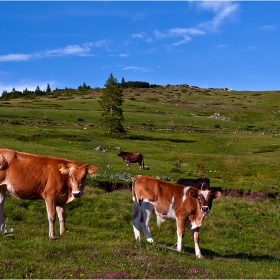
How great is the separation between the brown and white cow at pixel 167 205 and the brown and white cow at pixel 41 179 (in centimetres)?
255

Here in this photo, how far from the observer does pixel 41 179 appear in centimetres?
1212

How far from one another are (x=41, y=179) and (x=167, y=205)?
4.49 meters

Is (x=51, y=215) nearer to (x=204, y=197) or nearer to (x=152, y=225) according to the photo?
(x=204, y=197)

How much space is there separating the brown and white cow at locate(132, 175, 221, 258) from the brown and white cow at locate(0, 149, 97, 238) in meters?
2.55

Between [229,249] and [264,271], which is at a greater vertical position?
[264,271]

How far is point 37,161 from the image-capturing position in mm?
12375

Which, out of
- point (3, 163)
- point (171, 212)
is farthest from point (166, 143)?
point (3, 163)

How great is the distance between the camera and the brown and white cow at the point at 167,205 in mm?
13414

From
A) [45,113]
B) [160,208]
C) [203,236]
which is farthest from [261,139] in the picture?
[160,208]

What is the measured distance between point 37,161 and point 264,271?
7795 mm

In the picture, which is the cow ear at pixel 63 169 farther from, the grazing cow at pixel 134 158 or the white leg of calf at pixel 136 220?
the grazing cow at pixel 134 158

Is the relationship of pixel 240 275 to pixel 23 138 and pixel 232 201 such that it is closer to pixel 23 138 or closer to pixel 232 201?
pixel 232 201

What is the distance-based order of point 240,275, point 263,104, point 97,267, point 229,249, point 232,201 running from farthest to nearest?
point 263,104 → point 232,201 → point 229,249 → point 240,275 → point 97,267

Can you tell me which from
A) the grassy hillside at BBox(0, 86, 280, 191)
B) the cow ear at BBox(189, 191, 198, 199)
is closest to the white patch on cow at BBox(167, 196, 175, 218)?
the cow ear at BBox(189, 191, 198, 199)
